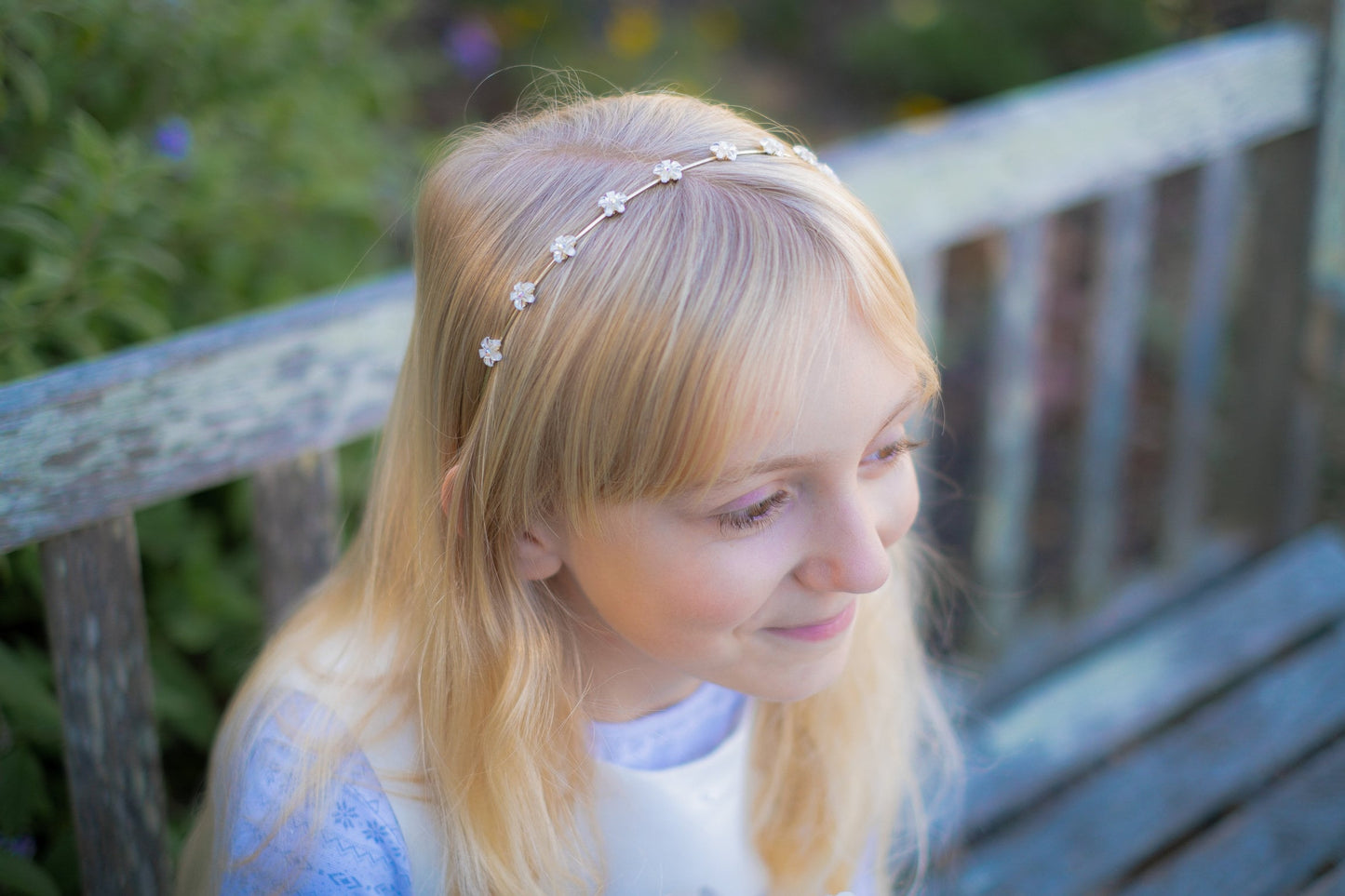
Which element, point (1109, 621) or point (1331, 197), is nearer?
point (1331, 197)

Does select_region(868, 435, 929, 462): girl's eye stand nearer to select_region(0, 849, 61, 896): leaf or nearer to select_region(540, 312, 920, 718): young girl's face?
select_region(540, 312, 920, 718): young girl's face

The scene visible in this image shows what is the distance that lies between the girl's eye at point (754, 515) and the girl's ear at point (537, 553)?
0.60 feet

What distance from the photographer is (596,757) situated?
1241 mm

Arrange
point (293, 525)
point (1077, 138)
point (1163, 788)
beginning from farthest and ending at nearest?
1. point (1077, 138)
2. point (1163, 788)
3. point (293, 525)

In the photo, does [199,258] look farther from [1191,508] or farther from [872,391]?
[1191,508]

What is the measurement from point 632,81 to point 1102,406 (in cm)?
260

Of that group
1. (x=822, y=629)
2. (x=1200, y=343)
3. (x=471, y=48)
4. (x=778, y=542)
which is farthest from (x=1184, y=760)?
(x=471, y=48)

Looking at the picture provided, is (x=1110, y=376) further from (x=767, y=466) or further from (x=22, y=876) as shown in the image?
(x=22, y=876)

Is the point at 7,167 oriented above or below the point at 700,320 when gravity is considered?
above

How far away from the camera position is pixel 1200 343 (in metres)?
2.44

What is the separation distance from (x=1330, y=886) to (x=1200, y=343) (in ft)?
4.02

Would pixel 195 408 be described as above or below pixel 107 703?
above

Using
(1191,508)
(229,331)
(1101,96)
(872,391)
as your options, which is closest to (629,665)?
(872,391)

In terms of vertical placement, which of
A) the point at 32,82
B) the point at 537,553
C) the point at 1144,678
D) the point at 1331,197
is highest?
the point at 32,82
